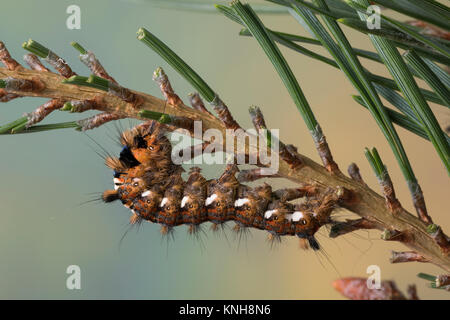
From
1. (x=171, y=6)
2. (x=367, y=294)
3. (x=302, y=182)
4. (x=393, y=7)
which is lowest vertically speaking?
(x=367, y=294)

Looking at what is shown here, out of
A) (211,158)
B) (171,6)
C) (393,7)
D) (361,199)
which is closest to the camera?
(393,7)

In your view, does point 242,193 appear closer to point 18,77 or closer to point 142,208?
point 142,208

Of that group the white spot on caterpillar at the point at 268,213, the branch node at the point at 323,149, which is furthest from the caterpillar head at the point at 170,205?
the branch node at the point at 323,149

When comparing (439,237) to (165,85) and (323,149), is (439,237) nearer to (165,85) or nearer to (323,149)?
(323,149)

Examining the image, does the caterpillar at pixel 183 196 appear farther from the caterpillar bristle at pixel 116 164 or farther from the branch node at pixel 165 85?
the branch node at pixel 165 85

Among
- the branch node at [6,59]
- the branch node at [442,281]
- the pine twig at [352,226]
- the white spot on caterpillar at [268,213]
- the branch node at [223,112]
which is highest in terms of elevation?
the branch node at [6,59]

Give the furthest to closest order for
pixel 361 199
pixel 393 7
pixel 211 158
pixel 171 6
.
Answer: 1. pixel 171 6
2. pixel 211 158
3. pixel 361 199
4. pixel 393 7

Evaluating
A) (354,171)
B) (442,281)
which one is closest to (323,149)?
(354,171)

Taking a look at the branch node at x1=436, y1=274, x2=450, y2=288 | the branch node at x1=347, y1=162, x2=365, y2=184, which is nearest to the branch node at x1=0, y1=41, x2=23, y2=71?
the branch node at x1=347, y1=162, x2=365, y2=184

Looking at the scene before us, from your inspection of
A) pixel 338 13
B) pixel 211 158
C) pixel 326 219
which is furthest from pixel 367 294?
pixel 338 13
